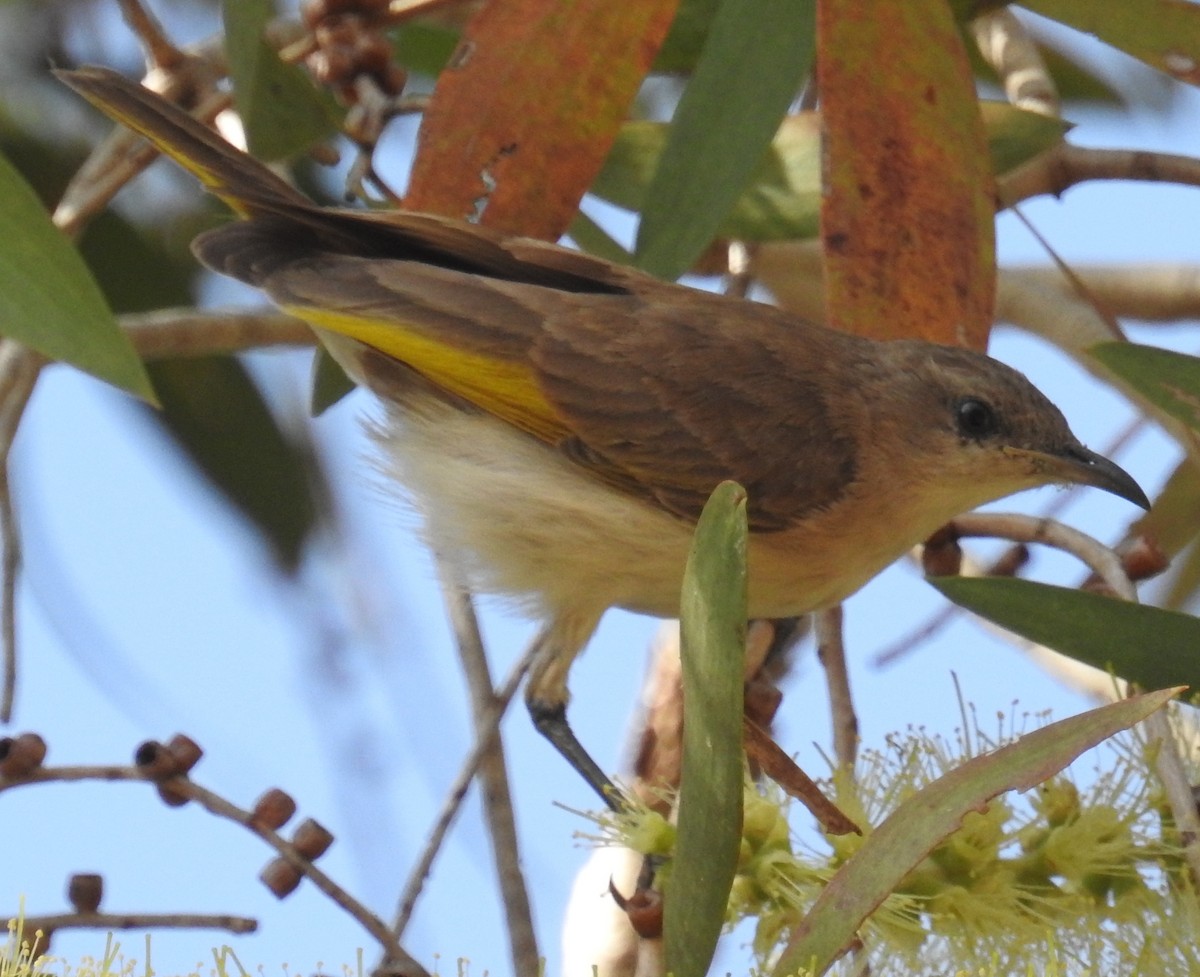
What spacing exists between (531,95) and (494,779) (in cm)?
102

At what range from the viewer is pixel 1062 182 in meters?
3.13

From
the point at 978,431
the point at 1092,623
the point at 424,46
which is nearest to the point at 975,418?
the point at 978,431

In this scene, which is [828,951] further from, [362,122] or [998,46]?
[998,46]

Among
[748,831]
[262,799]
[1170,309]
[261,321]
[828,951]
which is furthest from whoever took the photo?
[1170,309]

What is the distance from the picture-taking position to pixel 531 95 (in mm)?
2623

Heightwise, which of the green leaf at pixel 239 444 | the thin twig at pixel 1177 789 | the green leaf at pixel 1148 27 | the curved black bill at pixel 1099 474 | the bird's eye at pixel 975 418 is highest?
the green leaf at pixel 1148 27

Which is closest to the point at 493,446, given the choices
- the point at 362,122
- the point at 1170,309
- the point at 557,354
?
the point at 557,354

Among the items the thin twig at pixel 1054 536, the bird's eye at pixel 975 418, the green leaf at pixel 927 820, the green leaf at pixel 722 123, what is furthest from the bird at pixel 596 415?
the green leaf at pixel 927 820

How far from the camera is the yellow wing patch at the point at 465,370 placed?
2701 mm

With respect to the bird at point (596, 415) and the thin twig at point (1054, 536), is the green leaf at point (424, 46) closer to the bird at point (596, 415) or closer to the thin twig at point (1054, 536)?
the bird at point (596, 415)

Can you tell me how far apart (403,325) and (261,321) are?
50cm

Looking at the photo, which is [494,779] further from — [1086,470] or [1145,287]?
[1145,287]

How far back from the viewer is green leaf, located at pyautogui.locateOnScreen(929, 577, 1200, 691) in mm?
2035

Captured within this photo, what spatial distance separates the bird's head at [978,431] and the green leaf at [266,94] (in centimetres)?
104
